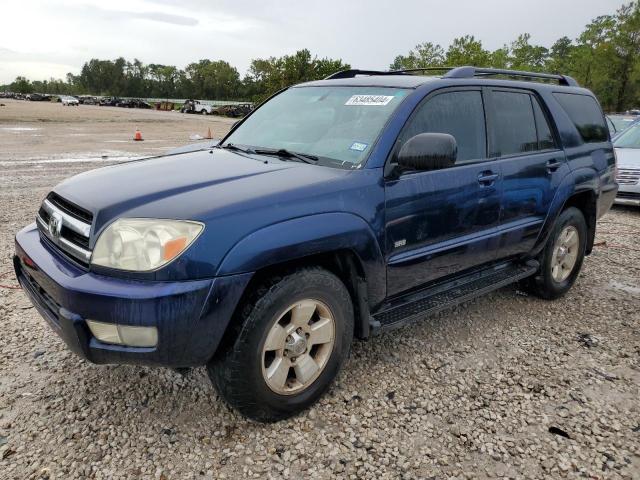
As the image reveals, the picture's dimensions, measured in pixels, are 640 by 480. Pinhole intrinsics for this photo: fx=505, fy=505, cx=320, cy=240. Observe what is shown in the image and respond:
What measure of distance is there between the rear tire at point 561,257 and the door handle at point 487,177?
104 cm

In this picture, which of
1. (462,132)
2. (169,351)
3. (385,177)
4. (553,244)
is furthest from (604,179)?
(169,351)

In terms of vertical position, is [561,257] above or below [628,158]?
below

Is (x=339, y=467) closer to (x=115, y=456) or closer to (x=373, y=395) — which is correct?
(x=373, y=395)

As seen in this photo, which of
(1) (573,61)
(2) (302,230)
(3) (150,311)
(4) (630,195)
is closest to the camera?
(3) (150,311)

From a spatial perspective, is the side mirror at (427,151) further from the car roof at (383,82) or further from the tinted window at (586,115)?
the tinted window at (586,115)

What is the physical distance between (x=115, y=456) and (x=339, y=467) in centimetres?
104

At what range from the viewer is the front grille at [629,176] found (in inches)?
316

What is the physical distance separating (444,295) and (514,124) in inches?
56.5

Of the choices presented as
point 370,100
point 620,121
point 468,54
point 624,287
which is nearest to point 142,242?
point 370,100

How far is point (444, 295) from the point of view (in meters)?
3.29

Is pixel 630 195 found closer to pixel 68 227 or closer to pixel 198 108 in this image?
pixel 68 227

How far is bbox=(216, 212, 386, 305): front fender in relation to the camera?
223 centimetres

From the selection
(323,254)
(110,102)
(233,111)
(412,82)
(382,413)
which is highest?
(110,102)

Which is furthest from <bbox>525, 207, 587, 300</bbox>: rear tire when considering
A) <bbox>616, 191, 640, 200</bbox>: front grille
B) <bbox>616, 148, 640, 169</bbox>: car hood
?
<bbox>616, 148, 640, 169</bbox>: car hood
